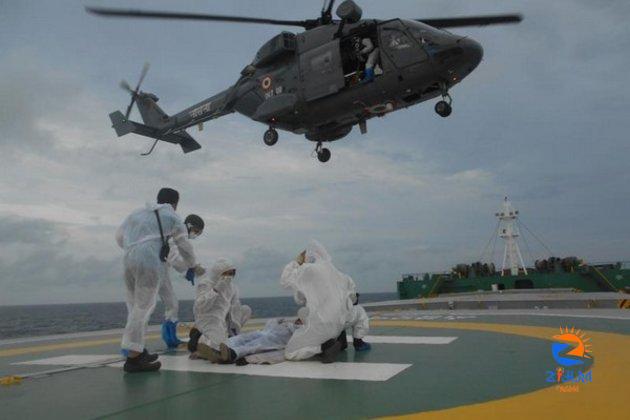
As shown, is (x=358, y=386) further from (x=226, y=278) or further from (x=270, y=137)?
(x=270, y=137)

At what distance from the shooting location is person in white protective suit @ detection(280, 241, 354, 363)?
17.1 ft

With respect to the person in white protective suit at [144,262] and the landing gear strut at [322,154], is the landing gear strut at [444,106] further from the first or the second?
the person in white protective suit at [144,262]

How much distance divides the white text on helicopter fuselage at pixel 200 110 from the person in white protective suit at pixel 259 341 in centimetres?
1273

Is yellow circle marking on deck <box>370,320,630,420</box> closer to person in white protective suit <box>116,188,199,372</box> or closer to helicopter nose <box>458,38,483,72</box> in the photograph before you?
person in white protective suit <box>116,188,199,372</box>

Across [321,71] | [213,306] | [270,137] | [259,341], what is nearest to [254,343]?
[259,341]

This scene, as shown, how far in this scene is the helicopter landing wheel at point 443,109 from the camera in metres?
12.8

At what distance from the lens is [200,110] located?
700 inches

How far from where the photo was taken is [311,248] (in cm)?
559

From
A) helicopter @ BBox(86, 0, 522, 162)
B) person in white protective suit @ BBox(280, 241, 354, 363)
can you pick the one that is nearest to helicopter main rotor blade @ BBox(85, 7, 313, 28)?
helicopter @ BBox(86, 0, 522, 162)

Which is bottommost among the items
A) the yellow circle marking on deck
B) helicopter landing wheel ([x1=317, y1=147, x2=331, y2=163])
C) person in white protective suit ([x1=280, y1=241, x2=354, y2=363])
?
the yellow circle marking on deck

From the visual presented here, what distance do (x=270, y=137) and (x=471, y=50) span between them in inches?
264

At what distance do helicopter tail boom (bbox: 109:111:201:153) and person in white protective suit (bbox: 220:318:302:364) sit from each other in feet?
52.6

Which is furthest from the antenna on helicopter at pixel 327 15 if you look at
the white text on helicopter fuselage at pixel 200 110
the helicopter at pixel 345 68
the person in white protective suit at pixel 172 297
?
the person in white protective suit at pixel 172 297

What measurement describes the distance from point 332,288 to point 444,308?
37.6ft
